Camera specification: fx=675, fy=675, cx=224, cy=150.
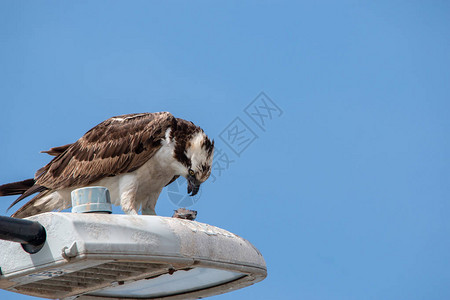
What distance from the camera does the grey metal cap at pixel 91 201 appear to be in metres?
4.39

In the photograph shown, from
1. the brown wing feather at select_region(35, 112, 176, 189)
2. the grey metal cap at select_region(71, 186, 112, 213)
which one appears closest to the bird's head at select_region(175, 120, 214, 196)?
the brown wing feather at select_region(35, 112, 176, 189)

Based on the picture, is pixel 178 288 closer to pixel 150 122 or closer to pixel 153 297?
pixel 153 297

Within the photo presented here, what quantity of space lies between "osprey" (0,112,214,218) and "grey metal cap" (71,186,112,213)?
4101 mm

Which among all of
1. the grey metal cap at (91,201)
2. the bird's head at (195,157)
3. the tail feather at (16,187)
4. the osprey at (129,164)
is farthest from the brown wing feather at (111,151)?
the grey metal cap at (91,201)

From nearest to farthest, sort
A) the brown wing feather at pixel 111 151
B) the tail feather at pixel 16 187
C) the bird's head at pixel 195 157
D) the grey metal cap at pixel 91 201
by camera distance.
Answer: the grey metal cap at pixel 91 201 < the bird's head at pixel 195 157 < the brown wing feather at pixel 111 151 < the tail feather at pixel 16 187

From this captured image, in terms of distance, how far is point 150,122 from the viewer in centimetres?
902

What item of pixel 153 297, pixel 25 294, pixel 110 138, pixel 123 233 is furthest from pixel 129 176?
pixel 123 233


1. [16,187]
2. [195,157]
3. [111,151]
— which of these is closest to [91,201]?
[195,157]

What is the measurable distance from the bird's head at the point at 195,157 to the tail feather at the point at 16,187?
222cm

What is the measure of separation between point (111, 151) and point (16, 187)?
1443 millimetres

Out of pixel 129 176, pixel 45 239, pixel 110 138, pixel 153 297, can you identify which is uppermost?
pixel 110 138

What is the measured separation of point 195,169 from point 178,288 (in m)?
3.68

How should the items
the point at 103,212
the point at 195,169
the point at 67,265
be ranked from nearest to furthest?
the point at 67,265 → the point at 103,212 → the point at 195,169

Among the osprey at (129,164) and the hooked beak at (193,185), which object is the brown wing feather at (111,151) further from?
the hooked beak at (193,185)
